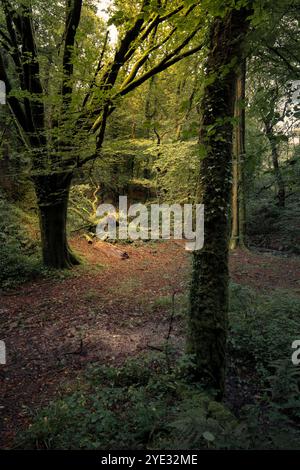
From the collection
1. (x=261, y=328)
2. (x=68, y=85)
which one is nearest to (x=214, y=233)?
(x=261, y=328)

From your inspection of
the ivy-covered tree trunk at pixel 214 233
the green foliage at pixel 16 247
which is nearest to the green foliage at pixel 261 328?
the ivy-covered tree trunk at pixel 214 233

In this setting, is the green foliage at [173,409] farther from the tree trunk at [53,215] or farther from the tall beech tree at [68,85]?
the tree trunk at [53,215]

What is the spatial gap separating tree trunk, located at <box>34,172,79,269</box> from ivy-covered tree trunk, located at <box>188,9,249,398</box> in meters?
6.08

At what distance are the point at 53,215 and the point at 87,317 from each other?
3797 millimetres

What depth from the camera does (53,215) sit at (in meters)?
9.00

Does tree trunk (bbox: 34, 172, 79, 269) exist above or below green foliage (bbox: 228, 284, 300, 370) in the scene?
above

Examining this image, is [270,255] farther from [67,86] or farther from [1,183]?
[1,183]

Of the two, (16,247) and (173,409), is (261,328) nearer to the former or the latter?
(173,409)

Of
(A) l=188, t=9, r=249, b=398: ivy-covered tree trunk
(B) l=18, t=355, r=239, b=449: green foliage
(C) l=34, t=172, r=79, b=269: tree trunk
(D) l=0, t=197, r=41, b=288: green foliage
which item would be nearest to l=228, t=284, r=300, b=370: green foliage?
(A) l=188, t=9, r=249, b=398: ivy-covered tree trunk

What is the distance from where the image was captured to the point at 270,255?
41.1 ft

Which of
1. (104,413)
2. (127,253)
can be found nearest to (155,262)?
(127,253)

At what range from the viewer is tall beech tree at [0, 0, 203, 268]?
6625 mm

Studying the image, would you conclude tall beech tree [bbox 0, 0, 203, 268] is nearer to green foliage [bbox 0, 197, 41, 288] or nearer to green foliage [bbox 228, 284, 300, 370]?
green foliage [bbox 0, 197, 41, 288]

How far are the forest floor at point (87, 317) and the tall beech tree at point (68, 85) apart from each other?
1966 mm
